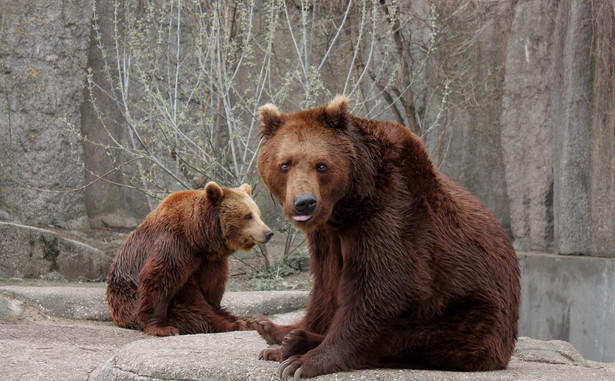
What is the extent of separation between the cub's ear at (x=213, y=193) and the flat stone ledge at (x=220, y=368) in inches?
89.0

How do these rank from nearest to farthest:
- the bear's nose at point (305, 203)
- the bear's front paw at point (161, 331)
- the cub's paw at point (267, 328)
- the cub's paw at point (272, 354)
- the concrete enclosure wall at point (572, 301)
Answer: the bear's nose at point (305, 203) → the cub's paw at point (272, 354) → the cub's paw at point (267, 328) → the bear's front paw at point (161, 331) → the concrete enclosure wall at point (572, 301)

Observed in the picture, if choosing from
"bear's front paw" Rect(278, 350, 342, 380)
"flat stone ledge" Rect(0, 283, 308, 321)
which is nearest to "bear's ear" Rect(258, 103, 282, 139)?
"bear's front paw" Rect(278, 350, 342, 380)

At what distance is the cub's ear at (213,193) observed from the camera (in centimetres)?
648

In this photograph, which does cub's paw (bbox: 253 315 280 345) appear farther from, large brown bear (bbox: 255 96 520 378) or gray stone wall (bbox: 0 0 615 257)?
gray stone wall (bbox: 0 0 615 257)

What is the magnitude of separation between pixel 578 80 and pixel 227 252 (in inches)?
177

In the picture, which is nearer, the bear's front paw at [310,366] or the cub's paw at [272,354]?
the bear's front paw at [310,366]

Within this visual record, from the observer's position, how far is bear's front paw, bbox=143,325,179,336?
6014mm

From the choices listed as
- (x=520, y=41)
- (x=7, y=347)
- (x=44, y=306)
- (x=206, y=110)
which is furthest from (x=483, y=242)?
(x=206, y=110)

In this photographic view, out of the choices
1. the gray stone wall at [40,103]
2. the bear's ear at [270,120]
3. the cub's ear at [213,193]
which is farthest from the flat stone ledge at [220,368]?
the gray stone wall at [40,103]

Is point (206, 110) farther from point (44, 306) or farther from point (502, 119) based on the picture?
point (44, 306)

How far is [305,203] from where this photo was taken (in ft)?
10.2

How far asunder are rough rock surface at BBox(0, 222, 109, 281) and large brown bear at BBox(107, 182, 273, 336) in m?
2.16

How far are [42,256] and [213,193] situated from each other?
3034 millimetres

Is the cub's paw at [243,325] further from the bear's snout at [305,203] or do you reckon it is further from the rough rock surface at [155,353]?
the bear's snout at [305,203]
